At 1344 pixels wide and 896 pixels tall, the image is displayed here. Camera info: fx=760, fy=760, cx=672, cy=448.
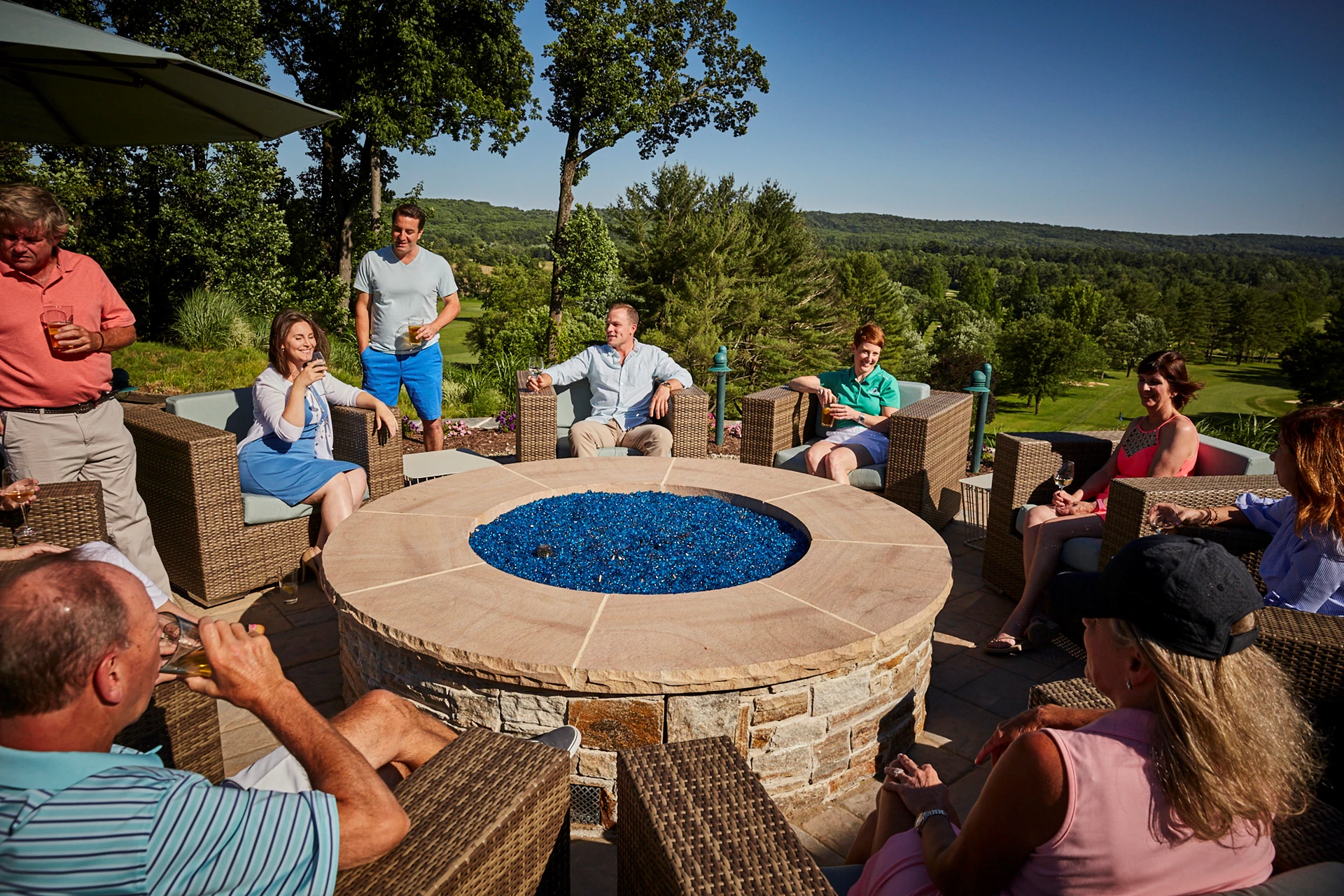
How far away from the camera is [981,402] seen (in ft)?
19.1

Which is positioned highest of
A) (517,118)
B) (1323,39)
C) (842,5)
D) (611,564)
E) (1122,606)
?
(1323,39)

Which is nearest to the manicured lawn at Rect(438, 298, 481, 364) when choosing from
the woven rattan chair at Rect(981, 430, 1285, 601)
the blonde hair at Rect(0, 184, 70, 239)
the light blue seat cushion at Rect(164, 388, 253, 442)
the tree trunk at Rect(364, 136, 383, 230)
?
the tree trunk at Rect(364, 136, 383, 230)

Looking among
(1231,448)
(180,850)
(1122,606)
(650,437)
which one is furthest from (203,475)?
(1231,448)

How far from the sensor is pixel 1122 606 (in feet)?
3.97

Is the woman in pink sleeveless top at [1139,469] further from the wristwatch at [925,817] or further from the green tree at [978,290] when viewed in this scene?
the green tree at [978,290]

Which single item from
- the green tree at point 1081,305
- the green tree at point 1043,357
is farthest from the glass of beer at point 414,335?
the green tree at point 1081,305

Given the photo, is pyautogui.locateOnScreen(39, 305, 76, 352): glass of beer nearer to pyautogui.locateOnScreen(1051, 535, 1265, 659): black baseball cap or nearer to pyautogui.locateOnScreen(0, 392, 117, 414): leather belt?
pyautogui.locateOnScreen(0, 392, 117, 414): leather belt

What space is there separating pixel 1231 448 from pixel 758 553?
86.6 inches

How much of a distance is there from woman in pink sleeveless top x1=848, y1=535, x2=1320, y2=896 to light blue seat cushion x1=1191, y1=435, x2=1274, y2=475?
2.51 m

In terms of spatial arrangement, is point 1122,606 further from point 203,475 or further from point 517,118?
point 517,118

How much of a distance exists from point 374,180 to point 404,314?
600 inches

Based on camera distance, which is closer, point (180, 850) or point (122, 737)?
point (180, 850)

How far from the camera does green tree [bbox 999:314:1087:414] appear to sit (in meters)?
61.6

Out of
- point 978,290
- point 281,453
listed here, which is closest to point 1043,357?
point 978,290
